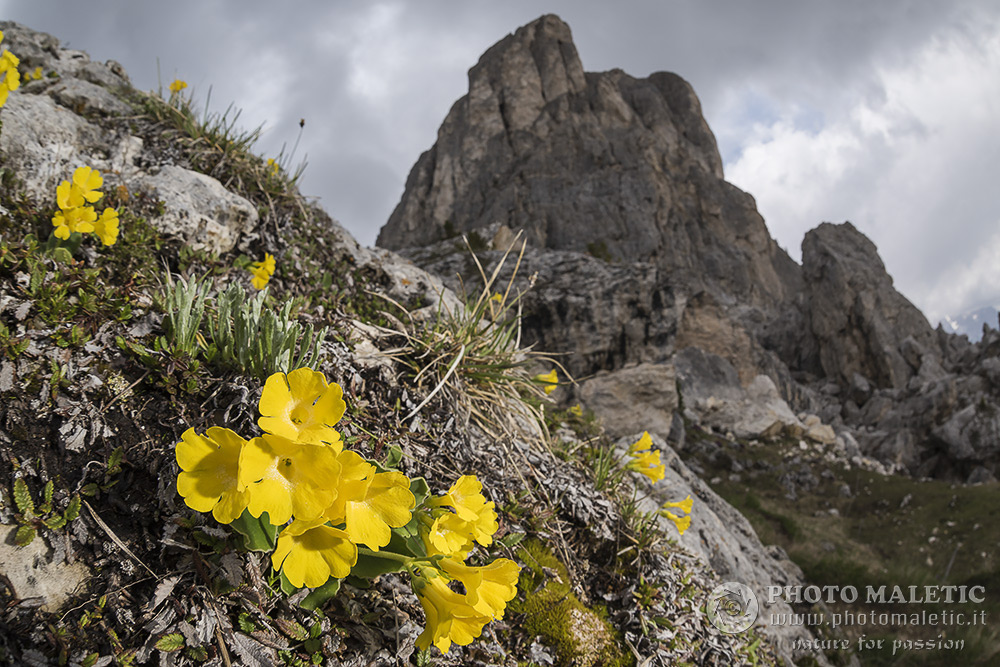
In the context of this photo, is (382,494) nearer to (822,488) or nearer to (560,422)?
(560,422)

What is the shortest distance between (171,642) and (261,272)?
7.44 ft

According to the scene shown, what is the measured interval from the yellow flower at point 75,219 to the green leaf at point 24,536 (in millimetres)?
1620

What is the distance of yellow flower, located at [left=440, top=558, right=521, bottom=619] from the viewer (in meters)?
1.52

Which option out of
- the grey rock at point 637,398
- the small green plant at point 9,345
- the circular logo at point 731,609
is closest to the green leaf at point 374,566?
the small green plant at point 9,345

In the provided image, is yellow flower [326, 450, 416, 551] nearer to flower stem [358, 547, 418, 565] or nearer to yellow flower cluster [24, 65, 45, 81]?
flower stem [358, 547, 418, 565]

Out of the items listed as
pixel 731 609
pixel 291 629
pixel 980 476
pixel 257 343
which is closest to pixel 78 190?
pixel 257 343

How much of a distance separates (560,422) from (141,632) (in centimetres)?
294

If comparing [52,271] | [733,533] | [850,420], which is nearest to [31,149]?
[52,271]

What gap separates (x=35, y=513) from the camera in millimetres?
1469

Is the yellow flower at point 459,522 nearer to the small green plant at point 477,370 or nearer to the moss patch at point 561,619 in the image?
the moss patch at point 561,619

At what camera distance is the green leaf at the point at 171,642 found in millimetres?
1321

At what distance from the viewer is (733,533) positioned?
5.22m

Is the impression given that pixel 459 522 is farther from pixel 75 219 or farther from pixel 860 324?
pixel 860 324

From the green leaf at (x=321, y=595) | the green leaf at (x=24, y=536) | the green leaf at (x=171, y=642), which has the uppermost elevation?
the green leaf at (x=321, y=595)
